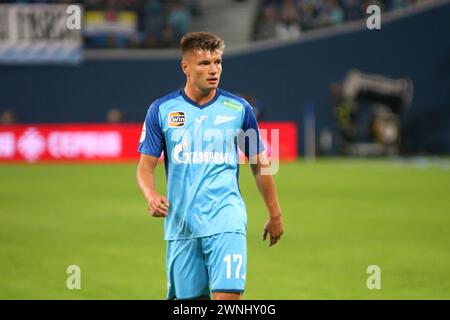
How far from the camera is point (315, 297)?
337 inches

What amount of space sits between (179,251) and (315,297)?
3.21 metres

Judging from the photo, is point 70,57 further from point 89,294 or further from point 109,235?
point 89,294

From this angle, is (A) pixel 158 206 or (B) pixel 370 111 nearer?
(A) pixel 158 206

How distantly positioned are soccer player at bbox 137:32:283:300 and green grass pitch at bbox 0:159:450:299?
3047mm

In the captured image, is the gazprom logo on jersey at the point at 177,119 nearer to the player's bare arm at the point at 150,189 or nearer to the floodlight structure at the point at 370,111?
the player's bare arm at the point at 150,189

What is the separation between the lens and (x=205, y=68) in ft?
18.6

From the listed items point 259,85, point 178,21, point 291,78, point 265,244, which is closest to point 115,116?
point 178,21

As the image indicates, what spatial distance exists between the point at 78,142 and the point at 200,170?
79.4ft

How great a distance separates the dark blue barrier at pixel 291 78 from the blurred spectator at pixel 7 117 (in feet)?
1.25

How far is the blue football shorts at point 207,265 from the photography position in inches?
219

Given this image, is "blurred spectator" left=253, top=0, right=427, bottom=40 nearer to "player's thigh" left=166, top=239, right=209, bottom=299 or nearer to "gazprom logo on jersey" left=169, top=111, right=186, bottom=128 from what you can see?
"gazprom logo on jersey" left=169, top=111, right=186, bottom=128

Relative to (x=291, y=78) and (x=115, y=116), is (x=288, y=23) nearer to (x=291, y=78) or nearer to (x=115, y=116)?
(x=291, y=78)

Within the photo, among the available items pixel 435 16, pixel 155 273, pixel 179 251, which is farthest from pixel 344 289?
pixel 435 16

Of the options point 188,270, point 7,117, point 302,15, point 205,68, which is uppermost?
point 302,15
